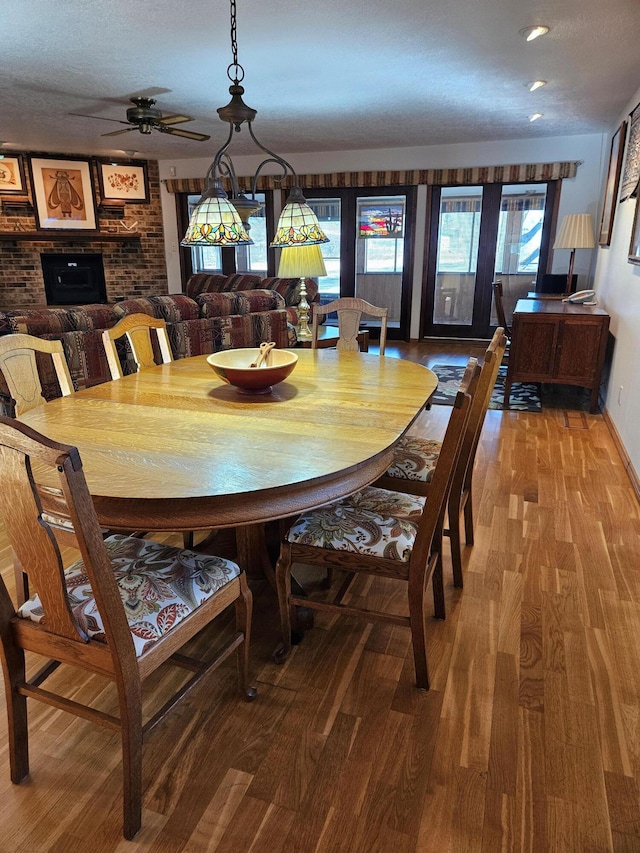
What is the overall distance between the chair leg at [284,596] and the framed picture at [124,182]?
8.06 meters

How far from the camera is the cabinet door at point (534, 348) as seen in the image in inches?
171

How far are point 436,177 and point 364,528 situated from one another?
6.48 metres

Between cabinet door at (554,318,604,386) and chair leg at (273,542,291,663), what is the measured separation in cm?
347

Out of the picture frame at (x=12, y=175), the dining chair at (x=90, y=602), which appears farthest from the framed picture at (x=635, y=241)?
the picture frame at (x=12, y=175)

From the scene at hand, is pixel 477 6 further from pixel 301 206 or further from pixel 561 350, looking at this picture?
pixel 561 350

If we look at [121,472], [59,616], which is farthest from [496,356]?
[59,616]

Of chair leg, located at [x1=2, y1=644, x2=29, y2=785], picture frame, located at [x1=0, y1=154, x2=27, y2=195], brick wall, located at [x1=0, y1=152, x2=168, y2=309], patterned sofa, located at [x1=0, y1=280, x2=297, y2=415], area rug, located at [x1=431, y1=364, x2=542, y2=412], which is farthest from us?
brick wall, located at [x1=0, y1=152, x2=168, y2=309]

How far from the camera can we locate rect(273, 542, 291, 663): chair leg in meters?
1.65

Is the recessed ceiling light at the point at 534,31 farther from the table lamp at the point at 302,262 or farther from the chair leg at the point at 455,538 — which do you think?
the chair leg at the point at 455,538

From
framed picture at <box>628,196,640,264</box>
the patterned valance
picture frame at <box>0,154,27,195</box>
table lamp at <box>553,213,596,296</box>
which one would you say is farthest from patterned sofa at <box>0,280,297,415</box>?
picture frame at <box>0,154,27,195</box>

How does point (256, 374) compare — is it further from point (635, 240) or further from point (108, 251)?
point (108, 251)

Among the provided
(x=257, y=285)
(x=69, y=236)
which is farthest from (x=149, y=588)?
(x=69, y=236)

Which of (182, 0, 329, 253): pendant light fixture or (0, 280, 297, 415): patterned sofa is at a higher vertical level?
(182, 0, 329, 253): pendant light fixture

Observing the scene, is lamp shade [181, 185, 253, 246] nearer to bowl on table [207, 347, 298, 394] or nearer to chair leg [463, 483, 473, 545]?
bowl on table [207, 347, 298, 394]
